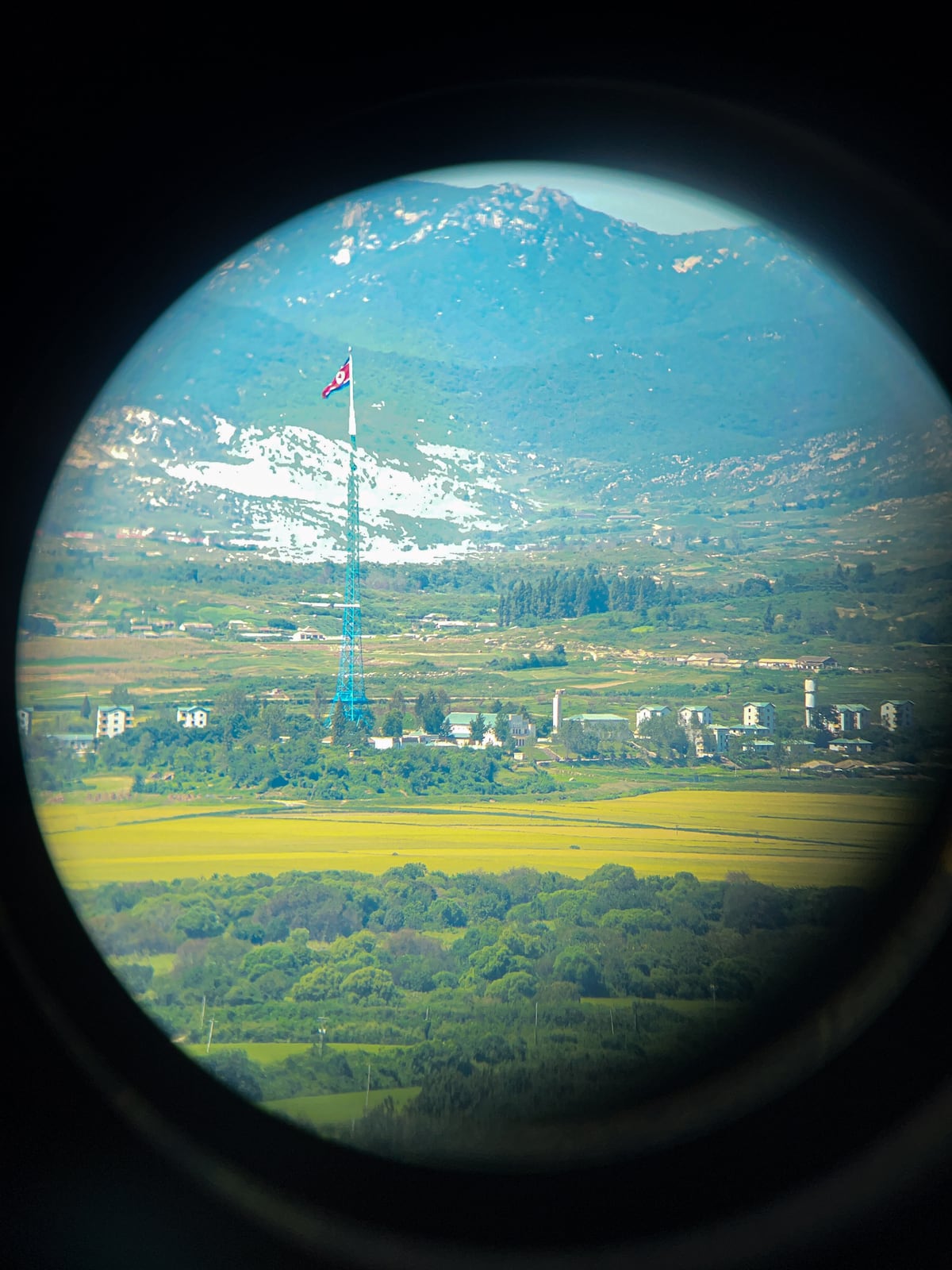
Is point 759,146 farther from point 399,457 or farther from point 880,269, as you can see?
point 399,457

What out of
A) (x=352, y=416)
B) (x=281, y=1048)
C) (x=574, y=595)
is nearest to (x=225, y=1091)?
(x=281, y=1048)

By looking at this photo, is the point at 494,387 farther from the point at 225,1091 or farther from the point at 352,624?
the point at 225,1091

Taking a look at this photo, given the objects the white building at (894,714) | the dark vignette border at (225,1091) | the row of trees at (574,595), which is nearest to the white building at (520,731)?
the row of trees at (574,595)

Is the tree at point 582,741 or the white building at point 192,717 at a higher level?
the white building at point 192,717

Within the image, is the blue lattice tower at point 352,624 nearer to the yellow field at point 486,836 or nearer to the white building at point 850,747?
the yellow field at point 486,836

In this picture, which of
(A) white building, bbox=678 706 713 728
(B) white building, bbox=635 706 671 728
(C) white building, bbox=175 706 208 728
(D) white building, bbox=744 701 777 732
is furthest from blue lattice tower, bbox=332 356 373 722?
(D) white building, bbox=744 701 777 732
